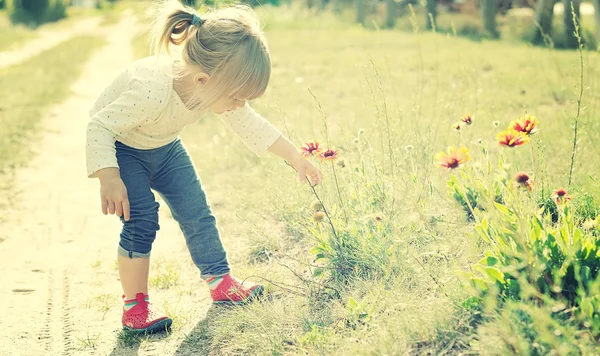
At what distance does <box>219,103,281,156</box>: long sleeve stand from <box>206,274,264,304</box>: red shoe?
0.62 metres

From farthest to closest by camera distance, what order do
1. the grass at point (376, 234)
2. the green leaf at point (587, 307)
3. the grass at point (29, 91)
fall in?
the grass at point (29, 91)
the grass at point (376, 234)
the green leaf at point (587, 307)

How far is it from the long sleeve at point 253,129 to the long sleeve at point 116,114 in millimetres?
473

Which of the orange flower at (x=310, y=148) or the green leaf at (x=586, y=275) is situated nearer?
the green leaf at (x=586, y=275)

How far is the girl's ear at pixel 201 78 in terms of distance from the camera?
2701 mm

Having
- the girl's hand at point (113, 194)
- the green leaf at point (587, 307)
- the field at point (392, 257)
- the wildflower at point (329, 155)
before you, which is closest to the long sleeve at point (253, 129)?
the field at point (392, 257)

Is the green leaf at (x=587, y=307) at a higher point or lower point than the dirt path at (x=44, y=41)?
higher

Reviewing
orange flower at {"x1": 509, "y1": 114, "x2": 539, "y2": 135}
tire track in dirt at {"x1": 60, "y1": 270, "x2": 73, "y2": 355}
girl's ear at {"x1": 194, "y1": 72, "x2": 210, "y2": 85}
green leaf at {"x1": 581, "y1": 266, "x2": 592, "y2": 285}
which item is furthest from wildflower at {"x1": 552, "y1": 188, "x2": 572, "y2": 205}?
tire track in dirt at {"x1": 60, "y1": 270, "x2": 73, "y2": 355}

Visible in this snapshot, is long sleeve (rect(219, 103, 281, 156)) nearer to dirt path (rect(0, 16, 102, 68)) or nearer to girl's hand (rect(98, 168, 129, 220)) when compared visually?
girl's hand (rect(98, 168, 129, 220))

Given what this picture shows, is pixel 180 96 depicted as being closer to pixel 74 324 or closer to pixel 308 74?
pixel 74 324

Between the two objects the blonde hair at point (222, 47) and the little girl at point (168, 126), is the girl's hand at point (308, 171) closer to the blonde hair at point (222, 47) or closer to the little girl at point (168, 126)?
the little girl at point (168, 126)

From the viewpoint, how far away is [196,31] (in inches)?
108

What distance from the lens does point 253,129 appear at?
3.12m

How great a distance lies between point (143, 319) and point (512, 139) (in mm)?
1665

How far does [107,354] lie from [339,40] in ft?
34.8
